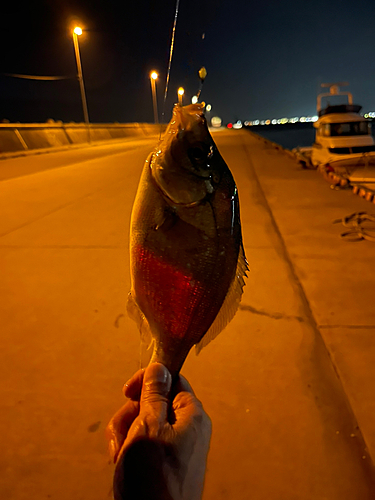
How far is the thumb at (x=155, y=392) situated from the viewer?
1221mm

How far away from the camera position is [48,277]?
12.9 feet

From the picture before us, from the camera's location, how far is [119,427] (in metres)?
1.25

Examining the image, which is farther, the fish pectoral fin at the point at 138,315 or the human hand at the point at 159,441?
the fish pectoral fin at the point at 138,315

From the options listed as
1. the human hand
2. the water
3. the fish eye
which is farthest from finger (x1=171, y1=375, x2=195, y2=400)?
the water

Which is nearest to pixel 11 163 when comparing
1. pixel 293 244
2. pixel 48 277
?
pixel 48 277

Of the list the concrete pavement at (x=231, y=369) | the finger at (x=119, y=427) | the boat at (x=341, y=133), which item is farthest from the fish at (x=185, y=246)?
the boat at (x=341, y=133)

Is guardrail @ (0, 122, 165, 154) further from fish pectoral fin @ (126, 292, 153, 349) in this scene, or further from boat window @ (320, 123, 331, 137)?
fish pectoral fin @ (126, 292, 153, 349)

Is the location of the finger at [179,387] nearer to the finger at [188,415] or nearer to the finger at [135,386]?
the finger at [188,415]

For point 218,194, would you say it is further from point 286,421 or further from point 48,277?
point 48,277

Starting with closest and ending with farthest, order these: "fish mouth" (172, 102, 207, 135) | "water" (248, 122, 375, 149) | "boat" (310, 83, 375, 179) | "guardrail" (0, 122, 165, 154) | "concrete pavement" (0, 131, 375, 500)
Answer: "fish mouth" (172, 102, 207, 135) < "concrete pavement" (0, 131, 375, 500) < "boat" (310, 83, 375, 179) < "guardrail" (0, 122, 165, 154) < "water" (248, 122, 375, 149)

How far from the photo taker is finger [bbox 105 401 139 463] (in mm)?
1188

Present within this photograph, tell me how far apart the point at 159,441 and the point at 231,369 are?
4.85ft

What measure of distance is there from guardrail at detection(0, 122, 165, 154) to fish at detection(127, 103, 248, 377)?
17764 millimetres

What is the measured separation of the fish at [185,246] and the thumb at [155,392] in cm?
6
